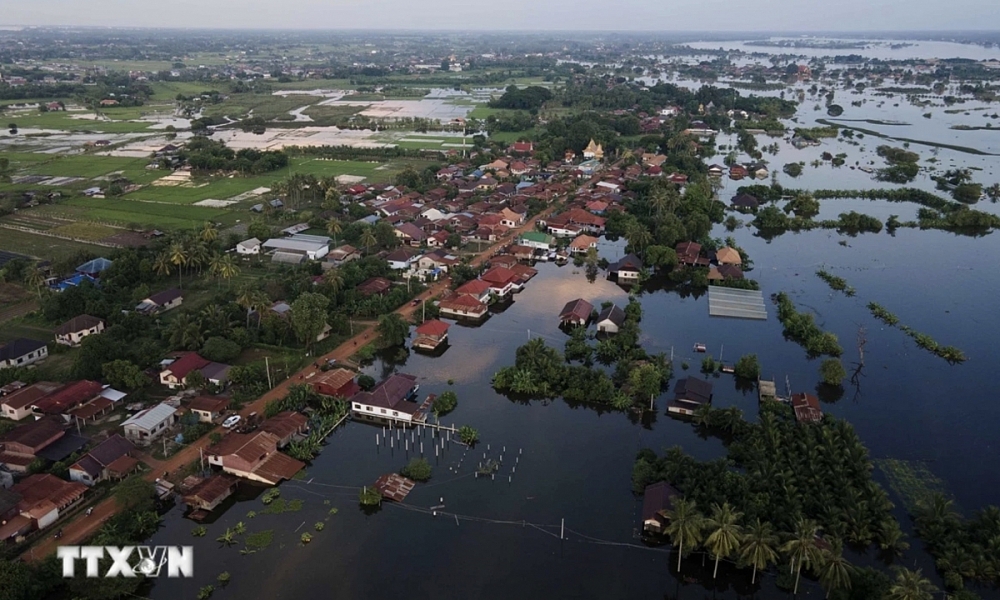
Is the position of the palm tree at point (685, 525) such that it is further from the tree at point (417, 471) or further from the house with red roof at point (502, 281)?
the house with red roof at point (502, 281)

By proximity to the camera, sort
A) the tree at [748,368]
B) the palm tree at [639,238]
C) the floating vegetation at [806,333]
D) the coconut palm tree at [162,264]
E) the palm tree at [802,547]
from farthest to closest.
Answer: the palm tree at [639,238] → the coconut palm tree at [162,264] → the floating vegetation at [806,333] → the tree at [748,368] → the palm tree at [802,547]

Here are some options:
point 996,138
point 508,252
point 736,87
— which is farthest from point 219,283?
point 736,87

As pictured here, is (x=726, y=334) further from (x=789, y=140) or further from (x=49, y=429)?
(x=789, y=140)

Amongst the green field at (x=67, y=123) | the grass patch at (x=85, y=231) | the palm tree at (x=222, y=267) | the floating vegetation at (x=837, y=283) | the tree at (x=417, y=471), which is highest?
the green field at (x=67, y=123)

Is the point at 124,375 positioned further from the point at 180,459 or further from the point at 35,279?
the point at 35,279

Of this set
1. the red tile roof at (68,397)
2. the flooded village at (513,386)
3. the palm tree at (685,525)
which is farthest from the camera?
the red tile roof at (68,397)

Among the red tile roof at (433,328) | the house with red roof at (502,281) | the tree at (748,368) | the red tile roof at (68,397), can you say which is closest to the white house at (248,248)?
the house with red roof at (502,281)

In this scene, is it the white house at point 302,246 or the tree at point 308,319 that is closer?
the tree at point 308,319
